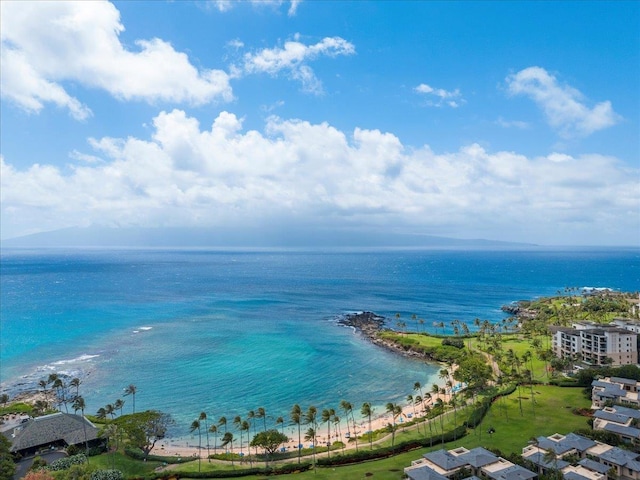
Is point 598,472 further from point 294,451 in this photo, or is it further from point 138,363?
point 138,363

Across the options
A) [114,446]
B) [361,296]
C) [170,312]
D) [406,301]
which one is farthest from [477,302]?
[114,446]

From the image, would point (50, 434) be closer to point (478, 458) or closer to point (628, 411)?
point (478, 458)

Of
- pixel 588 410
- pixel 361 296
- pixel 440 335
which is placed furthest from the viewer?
pixel 361 296

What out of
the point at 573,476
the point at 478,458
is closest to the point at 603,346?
the point at 573,476

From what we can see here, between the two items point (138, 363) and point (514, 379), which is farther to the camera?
point (138, 363)

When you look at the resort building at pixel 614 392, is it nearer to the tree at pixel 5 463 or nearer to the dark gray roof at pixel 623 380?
the dark gray roof at pixel 623 380
